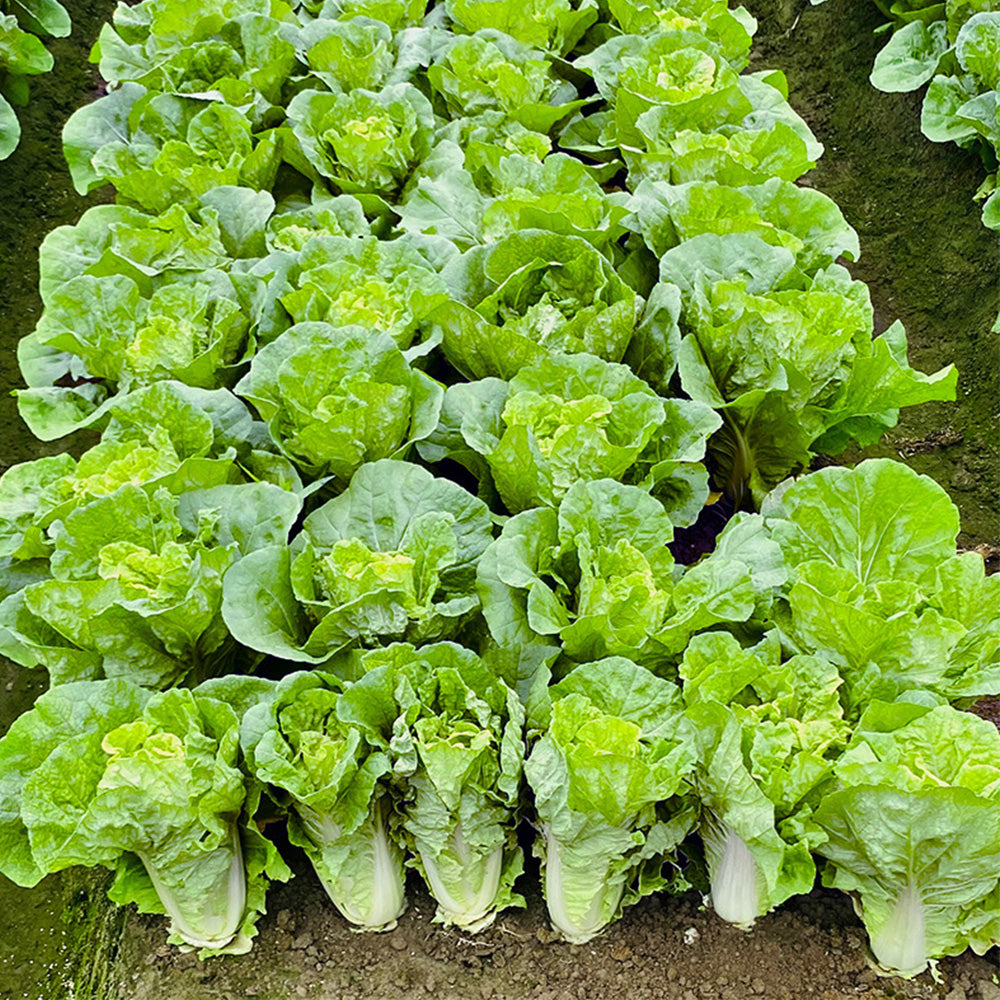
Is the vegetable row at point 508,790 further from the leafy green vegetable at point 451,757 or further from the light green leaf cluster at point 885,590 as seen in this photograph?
the light green leaf cluster at point 885,590

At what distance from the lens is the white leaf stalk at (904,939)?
243cm

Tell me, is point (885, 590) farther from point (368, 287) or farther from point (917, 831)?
point (368, 287)

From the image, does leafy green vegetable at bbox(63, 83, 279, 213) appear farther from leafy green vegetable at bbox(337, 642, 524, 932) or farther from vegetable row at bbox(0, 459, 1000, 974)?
leafy green vegetable at bbox(337, 642, 524, 932)

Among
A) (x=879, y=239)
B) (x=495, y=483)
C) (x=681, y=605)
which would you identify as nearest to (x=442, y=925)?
(x=681, y=605)

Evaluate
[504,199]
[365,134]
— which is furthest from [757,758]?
[365,134]

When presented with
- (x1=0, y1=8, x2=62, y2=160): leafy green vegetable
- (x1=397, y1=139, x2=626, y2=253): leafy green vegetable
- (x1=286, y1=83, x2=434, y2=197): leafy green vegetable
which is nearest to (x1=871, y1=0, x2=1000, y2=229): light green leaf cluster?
(x1=397, y1=139, x2=626, y2=253): leafy green vegetable

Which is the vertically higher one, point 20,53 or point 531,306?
point 531,306

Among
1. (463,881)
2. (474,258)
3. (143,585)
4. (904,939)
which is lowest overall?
(463,881)

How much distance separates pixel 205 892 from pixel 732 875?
51.3 inches

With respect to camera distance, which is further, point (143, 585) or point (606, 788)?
point (143, 585)

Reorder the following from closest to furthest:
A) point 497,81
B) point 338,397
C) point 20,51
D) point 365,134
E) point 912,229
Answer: point 338,397 → point 365,134 → point 497,81 → point 912,229 → point 20,51

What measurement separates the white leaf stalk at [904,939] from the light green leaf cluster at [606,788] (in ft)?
1.64

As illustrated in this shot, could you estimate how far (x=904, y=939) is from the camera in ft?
8.14

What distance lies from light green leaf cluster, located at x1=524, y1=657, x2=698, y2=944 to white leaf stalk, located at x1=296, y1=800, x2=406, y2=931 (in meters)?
0.39
